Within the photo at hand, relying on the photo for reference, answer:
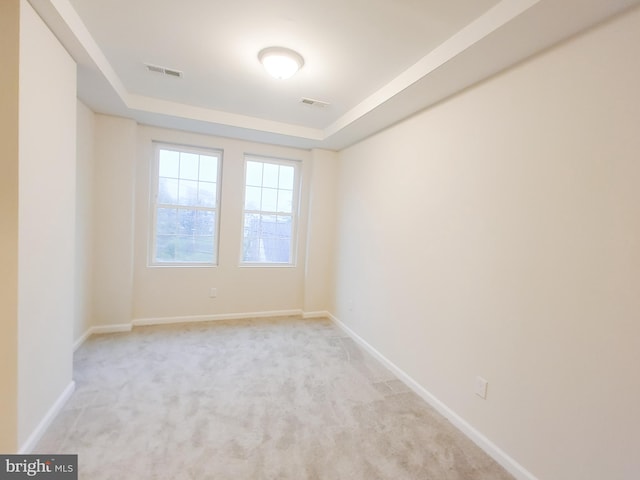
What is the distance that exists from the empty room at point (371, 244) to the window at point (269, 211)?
79 cm

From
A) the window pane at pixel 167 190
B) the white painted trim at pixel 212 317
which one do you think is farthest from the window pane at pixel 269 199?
the white painted trim at pixel 212 317

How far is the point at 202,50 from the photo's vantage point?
2172 mm

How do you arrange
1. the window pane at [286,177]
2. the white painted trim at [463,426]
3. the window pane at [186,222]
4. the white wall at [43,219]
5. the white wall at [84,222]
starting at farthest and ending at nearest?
the window pane at [286,177] → the window pane at [186,222] → the white wall at [84,222] → the white painted trim at [463,426] → the white wall at [43,219]

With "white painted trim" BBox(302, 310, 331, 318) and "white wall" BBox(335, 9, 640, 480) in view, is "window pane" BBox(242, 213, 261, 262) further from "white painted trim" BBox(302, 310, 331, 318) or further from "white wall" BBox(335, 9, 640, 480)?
"white wall" BBox(335, 9, 640, 480)

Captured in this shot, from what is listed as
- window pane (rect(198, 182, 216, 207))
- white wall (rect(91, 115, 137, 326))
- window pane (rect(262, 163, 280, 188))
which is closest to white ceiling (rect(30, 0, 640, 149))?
white wall (rect(91, 115, 137, 326))

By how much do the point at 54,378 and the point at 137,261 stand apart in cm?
185

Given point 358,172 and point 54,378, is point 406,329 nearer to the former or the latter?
point 358,172

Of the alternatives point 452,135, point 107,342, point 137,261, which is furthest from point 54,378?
point 452,135

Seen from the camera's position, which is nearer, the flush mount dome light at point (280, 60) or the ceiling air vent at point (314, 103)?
the flush mount dome light at point (280, 60)

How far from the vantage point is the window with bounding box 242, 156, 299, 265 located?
4.17 metres

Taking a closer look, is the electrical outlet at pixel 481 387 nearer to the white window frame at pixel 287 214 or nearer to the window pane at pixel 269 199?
the white window frame at pixel 287 214

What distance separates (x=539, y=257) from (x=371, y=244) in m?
1.82

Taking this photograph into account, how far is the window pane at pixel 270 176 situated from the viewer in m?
4.23

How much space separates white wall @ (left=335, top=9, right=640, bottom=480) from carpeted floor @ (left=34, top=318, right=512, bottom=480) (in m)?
0.39
